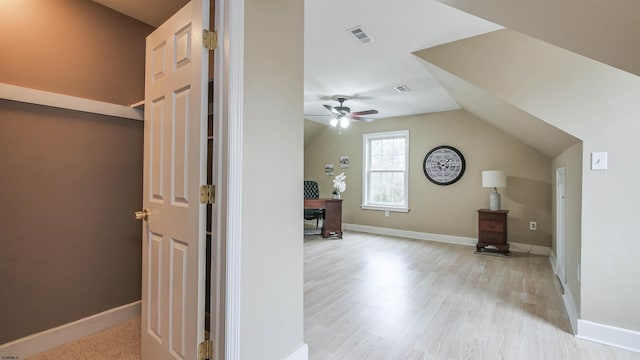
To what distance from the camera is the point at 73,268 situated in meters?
2.06

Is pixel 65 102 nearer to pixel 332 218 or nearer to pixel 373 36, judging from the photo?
pixel 373 36

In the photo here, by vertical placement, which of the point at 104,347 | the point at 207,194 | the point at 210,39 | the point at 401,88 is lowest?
the point at 104,347

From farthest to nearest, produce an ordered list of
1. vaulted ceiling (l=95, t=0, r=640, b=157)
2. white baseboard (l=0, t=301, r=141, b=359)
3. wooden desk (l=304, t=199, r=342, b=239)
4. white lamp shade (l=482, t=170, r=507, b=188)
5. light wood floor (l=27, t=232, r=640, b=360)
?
wooden desk (l=304, t=199, r=342, b=239)
white lamp shade (l=482, t=170, r=507, b=188)
light wood floor (l=27, t=232, r=640, b=360)
white baseboard (l=0, t=301, r=141, b=359)
vaulted ceiling (l=95, t=0, r=640, b=157)

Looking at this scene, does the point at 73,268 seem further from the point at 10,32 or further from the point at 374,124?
the point at 374,124

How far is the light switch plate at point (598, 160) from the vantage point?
2.01 m

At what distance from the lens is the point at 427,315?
2.43m

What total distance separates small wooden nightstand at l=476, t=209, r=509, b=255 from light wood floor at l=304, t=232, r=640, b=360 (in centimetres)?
27

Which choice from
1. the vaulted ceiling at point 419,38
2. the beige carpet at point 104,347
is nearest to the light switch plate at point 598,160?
the vaulted ceiling at point 419,38

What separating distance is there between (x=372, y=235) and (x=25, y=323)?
16.8ft

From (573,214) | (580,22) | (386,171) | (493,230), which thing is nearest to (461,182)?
(493,230)

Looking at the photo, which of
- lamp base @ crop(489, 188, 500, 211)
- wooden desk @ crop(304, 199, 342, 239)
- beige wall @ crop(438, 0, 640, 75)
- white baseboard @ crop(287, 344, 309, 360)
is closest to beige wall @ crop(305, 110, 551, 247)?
lamp base @ crop(489, 188, 500, 211)

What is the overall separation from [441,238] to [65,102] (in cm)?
562

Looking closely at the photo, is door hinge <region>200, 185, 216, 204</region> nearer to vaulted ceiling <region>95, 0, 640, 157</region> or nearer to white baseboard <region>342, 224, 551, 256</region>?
vaulted ceiling <region>95, 0, 640, 157</region>

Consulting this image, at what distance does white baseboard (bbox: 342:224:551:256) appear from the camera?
4.47m
